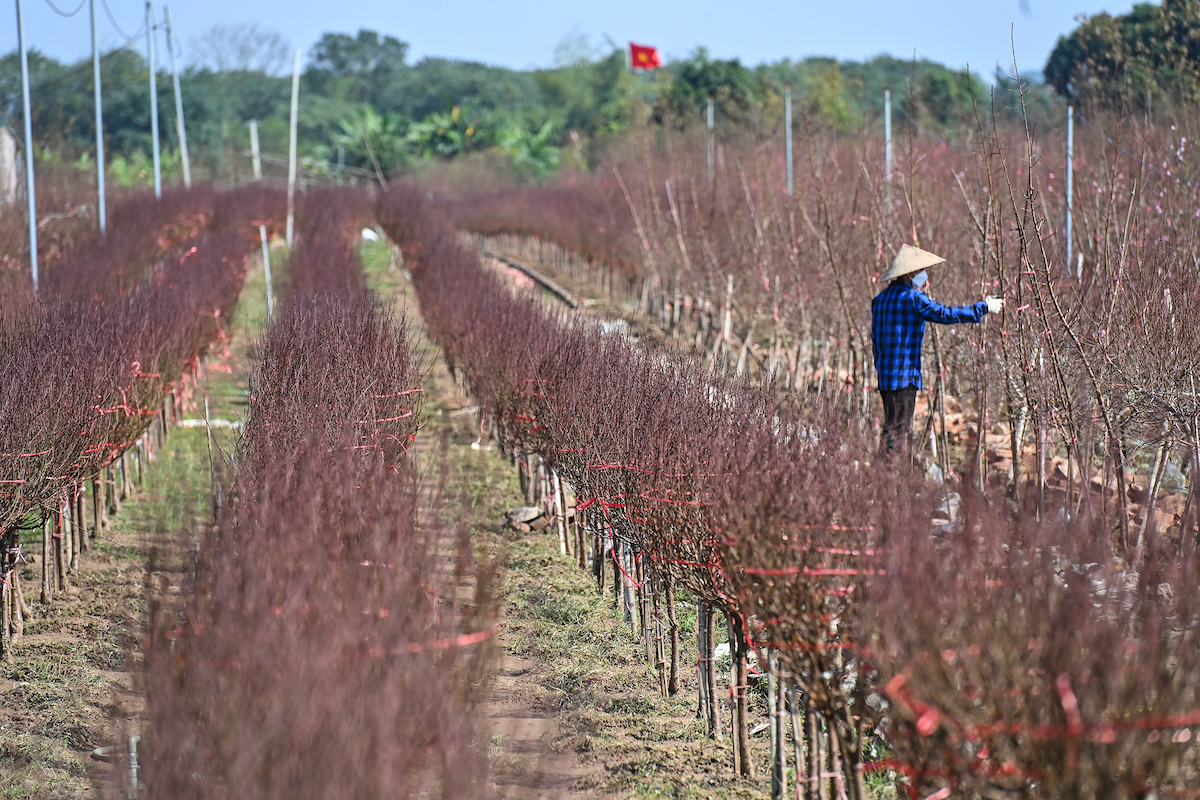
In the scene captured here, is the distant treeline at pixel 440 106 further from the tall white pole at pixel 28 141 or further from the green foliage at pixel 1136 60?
the tall white pole at pixel 28 141

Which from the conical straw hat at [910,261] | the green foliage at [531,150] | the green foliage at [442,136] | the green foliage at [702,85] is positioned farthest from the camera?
the green foliage at [442,136]

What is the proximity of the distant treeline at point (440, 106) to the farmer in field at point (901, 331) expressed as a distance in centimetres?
1452

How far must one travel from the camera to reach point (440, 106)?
49719 mm

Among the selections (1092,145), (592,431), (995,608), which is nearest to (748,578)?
(995,608)

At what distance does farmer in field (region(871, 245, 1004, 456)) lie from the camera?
611cm

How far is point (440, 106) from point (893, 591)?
4939 cm

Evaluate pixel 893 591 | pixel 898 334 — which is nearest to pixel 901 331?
pixel 898 334

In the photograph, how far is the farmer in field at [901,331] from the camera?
6113 millimetres

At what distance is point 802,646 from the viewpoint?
3.14 metres

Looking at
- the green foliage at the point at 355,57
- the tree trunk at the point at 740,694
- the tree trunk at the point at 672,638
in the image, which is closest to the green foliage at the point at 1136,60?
the tree trunk at the point at 672,638

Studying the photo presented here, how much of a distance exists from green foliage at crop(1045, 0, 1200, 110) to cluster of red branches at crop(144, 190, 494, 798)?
14.0ft

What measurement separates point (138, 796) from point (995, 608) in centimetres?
177

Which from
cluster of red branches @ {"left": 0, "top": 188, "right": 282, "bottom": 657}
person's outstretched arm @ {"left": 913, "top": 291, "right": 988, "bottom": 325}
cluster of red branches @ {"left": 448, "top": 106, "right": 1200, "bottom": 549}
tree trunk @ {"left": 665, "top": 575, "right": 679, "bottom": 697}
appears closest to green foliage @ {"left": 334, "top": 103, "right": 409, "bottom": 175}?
cluster of red branches @ {"left": 448, "top": 106, "right": 1200, "bottom": 549}

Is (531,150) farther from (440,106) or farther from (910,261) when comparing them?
(910,261)
